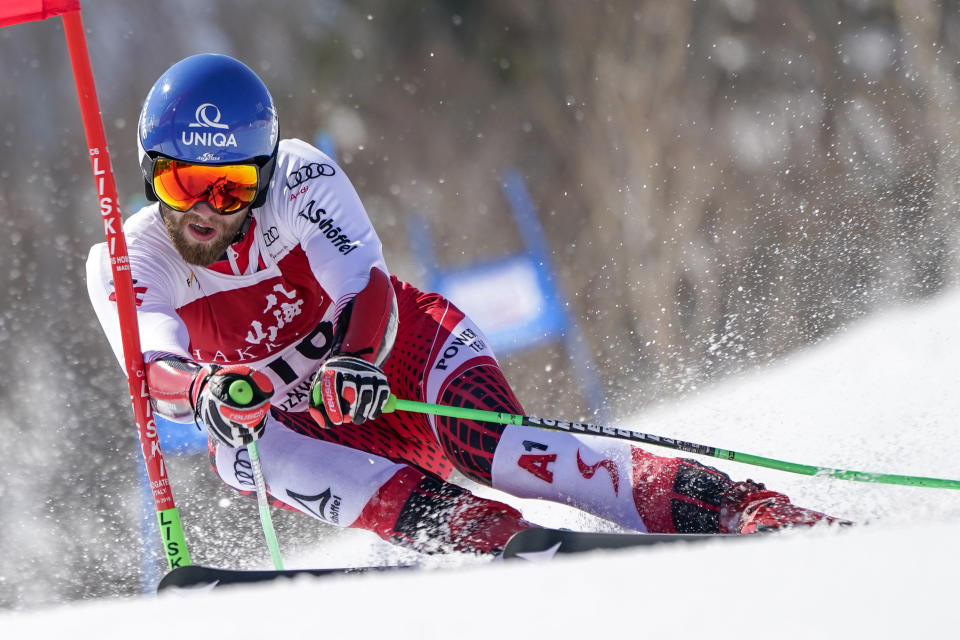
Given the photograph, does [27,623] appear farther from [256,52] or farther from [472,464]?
[256,52]

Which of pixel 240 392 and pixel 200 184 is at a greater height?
pixel 200 184

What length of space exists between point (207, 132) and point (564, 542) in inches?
48.4

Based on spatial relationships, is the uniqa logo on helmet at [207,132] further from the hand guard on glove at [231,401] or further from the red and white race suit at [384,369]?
the hand guard on glove at [231,401]

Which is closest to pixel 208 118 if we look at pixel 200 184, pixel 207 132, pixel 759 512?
pixel 207 132

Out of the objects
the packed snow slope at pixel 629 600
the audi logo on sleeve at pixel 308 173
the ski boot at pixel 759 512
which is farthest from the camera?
the audi logo on sleeve at pixel 308 173

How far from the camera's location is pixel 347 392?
2.06m

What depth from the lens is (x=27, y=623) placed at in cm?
136

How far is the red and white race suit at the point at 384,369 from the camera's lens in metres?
2.15

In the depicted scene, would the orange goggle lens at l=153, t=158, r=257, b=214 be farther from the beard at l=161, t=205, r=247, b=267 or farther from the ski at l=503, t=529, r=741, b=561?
the ski at l=503, t=529, r=741, b=561

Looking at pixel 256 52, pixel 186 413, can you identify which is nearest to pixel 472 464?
pixel 186 413

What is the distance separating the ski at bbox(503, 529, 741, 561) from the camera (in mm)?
1678

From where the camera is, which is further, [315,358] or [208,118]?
[315,358]

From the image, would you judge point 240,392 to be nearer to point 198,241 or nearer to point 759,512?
point 198,241

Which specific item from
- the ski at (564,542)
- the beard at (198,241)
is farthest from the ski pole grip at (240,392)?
the ski at (564,542)
